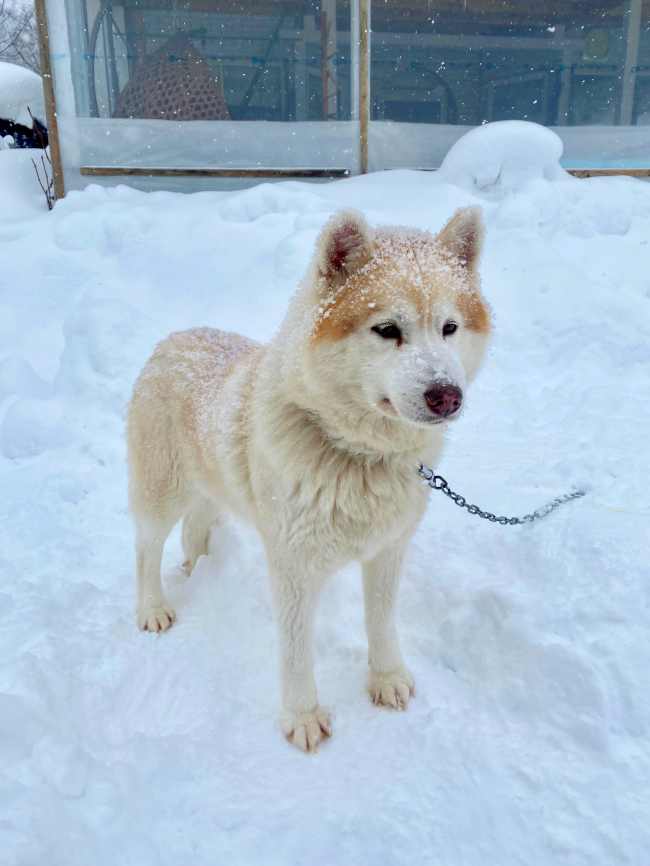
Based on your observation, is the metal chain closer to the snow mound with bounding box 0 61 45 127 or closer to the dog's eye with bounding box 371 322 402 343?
the dog's eye with bounding box 371 322 402 343

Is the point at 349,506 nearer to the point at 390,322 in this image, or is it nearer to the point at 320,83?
the point at 390,322

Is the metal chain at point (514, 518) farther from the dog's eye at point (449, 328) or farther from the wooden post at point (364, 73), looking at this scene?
the wooden post at point (364, 73)

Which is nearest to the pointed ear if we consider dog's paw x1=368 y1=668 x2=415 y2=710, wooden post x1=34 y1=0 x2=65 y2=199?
dog's paw x1=368 y1=668 x2=415 y2=710

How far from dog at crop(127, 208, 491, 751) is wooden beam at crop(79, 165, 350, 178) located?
5.59 m

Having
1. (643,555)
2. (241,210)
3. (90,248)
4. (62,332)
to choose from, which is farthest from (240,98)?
(643,555)

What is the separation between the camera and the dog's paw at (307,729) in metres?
1.90

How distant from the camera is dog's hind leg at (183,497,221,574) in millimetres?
2750

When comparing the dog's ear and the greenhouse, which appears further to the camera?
the greenhouse

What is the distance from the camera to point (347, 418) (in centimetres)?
179

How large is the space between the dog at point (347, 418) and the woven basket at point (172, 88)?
5.94m

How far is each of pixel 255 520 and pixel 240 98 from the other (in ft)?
22.1

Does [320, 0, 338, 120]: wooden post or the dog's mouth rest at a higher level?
[320, 0, 338, 120]: wooden post

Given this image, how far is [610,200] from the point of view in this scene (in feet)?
19.2

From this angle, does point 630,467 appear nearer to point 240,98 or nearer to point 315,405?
point 315,405
